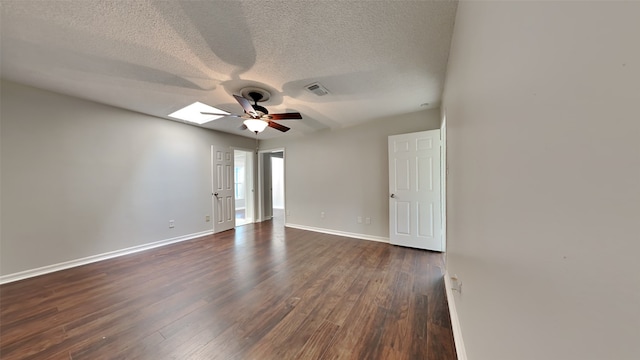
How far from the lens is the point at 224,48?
1.73 metres

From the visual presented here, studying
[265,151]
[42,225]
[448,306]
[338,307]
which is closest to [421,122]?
[448,306]

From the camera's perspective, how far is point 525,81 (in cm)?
54

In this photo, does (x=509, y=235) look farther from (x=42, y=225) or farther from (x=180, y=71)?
(x=42, y=225)

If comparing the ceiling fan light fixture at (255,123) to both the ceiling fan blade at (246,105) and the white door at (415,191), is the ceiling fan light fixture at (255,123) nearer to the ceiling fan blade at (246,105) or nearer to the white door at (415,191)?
the ceiling fan blade at (246,105)

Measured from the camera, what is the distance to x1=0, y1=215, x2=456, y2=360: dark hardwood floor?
142cm

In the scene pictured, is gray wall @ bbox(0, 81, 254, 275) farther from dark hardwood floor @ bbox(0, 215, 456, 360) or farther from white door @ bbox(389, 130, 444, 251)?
white door @ bbox(389, 130, 444, 251)

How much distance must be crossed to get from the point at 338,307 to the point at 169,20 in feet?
8.73

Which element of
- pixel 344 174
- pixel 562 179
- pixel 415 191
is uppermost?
pixel 344 174

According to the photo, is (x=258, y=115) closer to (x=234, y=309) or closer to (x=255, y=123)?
(x=255, y=123)

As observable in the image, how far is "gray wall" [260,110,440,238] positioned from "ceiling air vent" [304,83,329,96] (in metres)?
1.53

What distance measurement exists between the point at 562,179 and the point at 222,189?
494 cm

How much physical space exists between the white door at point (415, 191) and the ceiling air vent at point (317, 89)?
4.89ft

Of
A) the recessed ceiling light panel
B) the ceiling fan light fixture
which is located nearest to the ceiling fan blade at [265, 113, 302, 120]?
the ceiling fan light fixture

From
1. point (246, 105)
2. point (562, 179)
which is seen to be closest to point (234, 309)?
point (246, 105)
